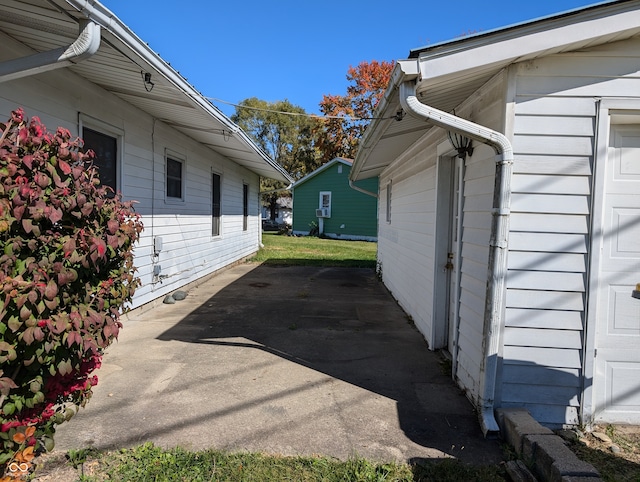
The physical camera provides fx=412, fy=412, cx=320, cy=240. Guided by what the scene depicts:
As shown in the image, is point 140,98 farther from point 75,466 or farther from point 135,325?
point 75,466

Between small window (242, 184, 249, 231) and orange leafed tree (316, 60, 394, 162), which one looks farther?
orange leafed tree (316, 60, 394, 162)

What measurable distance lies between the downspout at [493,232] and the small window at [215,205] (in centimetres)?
756

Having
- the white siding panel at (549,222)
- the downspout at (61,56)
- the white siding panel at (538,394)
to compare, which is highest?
the downspout at (61,56)

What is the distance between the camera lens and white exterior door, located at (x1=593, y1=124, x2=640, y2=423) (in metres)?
2.91

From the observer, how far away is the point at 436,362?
4.40m

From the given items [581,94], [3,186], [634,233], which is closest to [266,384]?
[3,186]

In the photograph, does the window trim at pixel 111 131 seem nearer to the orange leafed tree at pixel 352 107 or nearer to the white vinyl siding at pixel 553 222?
the white vinyl siding at pixel 553 222

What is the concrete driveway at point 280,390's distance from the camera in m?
2.78

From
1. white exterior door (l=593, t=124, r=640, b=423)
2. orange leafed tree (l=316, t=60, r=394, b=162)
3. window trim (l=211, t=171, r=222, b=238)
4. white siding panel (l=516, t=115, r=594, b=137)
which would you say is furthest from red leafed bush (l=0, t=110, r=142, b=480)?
orange leafed tree (l=316, t=60, r=394, b=162)

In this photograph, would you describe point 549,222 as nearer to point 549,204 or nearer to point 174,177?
point 549,204

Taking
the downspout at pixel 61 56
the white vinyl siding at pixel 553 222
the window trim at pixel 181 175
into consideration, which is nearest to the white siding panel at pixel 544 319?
the white vinyl siding at pixel 553 222

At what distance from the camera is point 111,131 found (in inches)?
209

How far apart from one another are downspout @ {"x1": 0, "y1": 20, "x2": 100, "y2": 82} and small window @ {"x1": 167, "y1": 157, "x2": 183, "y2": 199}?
14.2ft

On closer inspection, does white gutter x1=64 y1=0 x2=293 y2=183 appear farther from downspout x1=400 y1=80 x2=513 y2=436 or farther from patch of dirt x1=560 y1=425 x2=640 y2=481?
patch of dirt x1=560 y1=425 x2=640 y2=481
